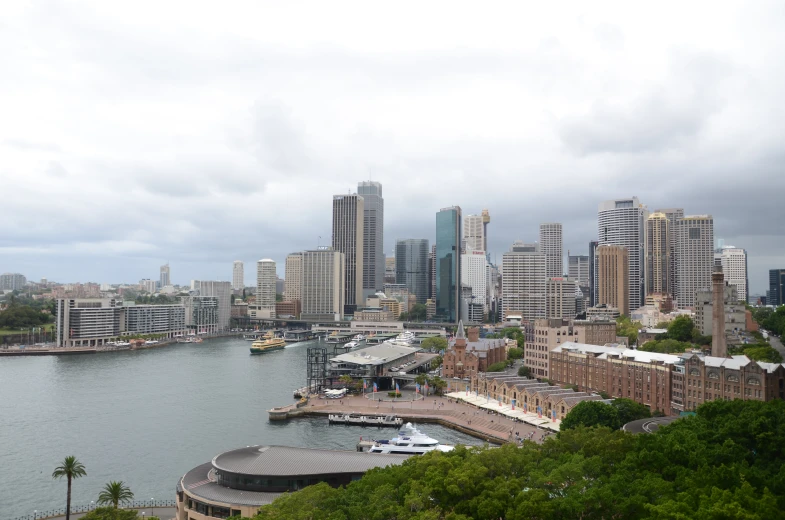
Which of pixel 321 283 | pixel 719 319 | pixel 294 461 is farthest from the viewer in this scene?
pixel 321 283

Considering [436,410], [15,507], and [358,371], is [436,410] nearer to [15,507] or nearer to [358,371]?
[358,371]

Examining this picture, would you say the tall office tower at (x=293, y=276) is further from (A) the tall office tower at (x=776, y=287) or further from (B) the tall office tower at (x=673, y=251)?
(A) the tall office tower at (x=776, y=287)

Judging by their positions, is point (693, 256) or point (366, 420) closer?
point (366, 420)

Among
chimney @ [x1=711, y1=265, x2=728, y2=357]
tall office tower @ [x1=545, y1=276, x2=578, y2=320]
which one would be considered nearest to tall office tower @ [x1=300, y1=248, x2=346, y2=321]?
tall office tower @ [x1=545, y1=276, x2=578, y2=320]

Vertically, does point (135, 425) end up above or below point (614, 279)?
below

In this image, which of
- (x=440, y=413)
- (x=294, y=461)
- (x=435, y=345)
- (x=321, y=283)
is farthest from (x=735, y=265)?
(x=294, y=461)

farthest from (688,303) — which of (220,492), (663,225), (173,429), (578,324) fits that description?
(220,492)

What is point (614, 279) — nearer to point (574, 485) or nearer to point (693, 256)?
point (693, 256)
